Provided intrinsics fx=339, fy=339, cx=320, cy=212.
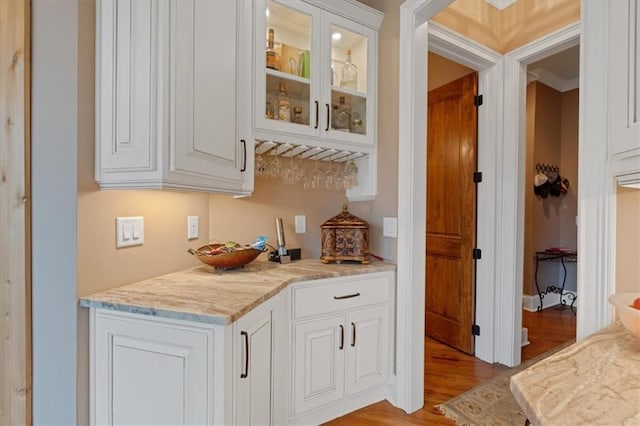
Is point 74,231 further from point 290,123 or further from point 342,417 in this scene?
point 342,417

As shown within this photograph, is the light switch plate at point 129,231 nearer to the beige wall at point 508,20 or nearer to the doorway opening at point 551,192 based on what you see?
the beige wall at point 508,20

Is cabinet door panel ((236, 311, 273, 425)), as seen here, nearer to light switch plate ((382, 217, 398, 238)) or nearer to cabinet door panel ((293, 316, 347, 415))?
cabinet door panel ((293, 316, 347, 415))

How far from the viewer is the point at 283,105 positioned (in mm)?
1947

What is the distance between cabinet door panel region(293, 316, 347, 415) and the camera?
173 centimetres

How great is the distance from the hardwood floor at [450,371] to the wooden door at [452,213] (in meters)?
0.22

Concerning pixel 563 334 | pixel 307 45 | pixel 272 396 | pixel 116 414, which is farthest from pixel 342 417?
pixel 563 334

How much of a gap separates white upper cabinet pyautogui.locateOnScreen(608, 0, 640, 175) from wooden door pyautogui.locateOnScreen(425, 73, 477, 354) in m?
1.83

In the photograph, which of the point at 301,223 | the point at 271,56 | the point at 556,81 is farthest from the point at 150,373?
the point at 556,81

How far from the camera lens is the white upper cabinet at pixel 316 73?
1869 mm

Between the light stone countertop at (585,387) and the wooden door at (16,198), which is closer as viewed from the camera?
the light stone countertop at (585,387)

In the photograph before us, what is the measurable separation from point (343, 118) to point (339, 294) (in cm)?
109

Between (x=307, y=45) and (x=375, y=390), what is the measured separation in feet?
6.90

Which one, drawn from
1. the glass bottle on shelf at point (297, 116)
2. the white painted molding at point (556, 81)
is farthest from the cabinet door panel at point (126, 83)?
the white painted molding at point (556, 81)

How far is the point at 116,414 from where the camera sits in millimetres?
1254
